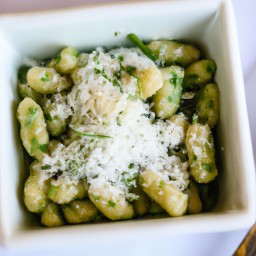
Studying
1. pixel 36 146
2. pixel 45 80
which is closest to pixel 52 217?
pixel 36 146

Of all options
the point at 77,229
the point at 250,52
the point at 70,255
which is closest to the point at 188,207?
the point at 77,229

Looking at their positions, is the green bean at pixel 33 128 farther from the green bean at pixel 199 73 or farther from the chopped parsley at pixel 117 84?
the green bean at pixel 199 73

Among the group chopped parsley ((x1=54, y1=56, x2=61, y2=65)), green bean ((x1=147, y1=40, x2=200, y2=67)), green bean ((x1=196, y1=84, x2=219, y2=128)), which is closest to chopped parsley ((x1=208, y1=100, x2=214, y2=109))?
green bean ((x1=196, y1=84, x2=219, y2=128))

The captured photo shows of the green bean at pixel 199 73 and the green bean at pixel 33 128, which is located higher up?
the green bean at pixel 199 73

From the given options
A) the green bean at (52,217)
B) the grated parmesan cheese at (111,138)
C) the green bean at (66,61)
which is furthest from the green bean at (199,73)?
the green bean at (52,217)

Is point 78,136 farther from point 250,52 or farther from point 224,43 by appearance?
point 250,52

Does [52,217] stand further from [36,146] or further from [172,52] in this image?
[172,52]

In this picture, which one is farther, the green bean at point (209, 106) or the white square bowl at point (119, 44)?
the green bean at point (209, 106)
